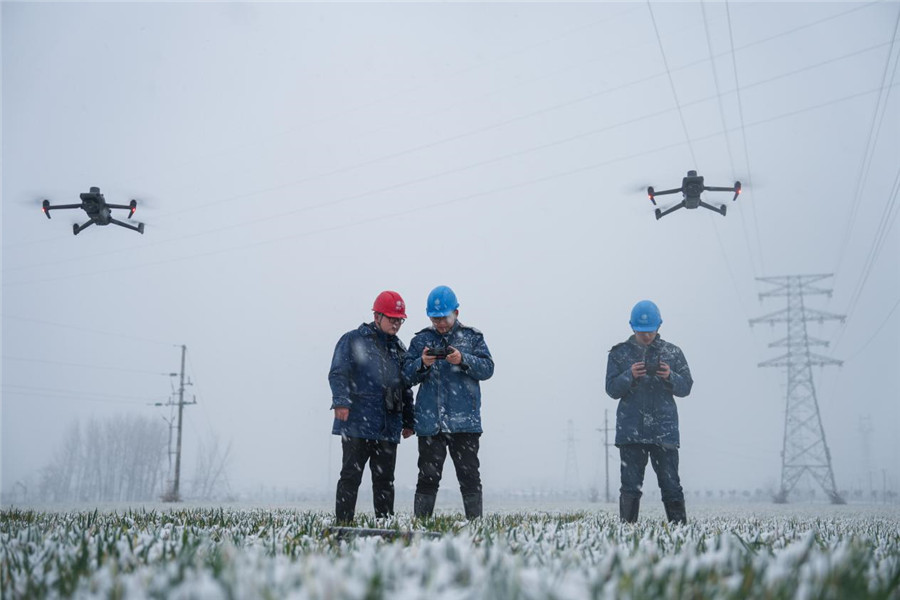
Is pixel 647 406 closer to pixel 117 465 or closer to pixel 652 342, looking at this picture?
pixel 652 342

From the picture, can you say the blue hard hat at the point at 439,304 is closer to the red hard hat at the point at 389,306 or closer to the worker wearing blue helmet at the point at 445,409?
the worker wearing blue helmet at the point at 445,409

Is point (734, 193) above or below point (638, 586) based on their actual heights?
above

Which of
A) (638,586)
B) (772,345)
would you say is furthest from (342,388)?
(772,345)

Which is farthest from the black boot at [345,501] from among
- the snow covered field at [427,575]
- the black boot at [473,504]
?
the snow covered field at [427,575]

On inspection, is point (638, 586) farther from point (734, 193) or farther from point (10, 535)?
point (734, 193)

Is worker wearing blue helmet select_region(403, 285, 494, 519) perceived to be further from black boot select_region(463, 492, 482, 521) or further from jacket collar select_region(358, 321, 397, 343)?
jacket collar select_region(358, 321, 397, 343)
